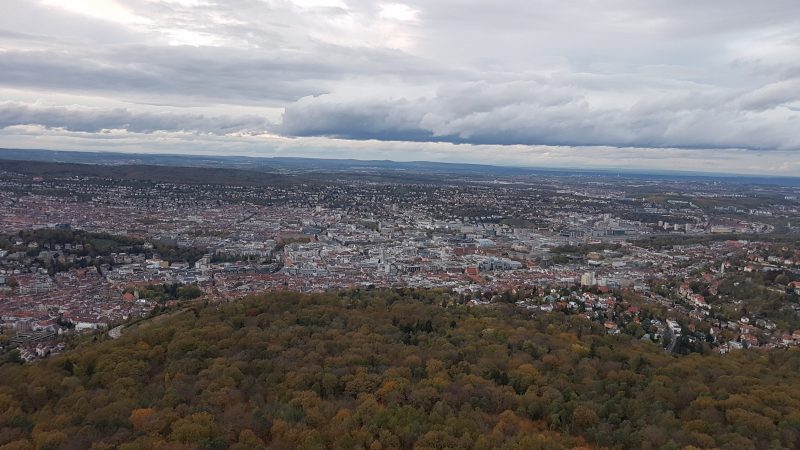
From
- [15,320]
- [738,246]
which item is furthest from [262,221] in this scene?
[738,246]

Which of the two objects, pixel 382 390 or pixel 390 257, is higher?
pixel 382 390

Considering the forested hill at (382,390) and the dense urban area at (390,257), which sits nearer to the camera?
the forested hill at (382,390)

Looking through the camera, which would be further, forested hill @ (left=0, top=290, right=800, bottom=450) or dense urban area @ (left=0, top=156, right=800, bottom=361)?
dense urban area @ (left=0, top=156, right=800, bottom=361)

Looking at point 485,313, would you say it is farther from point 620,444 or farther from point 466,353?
point 620,444

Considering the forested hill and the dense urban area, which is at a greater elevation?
the forested hill

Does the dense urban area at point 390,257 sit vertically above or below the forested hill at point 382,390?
below
